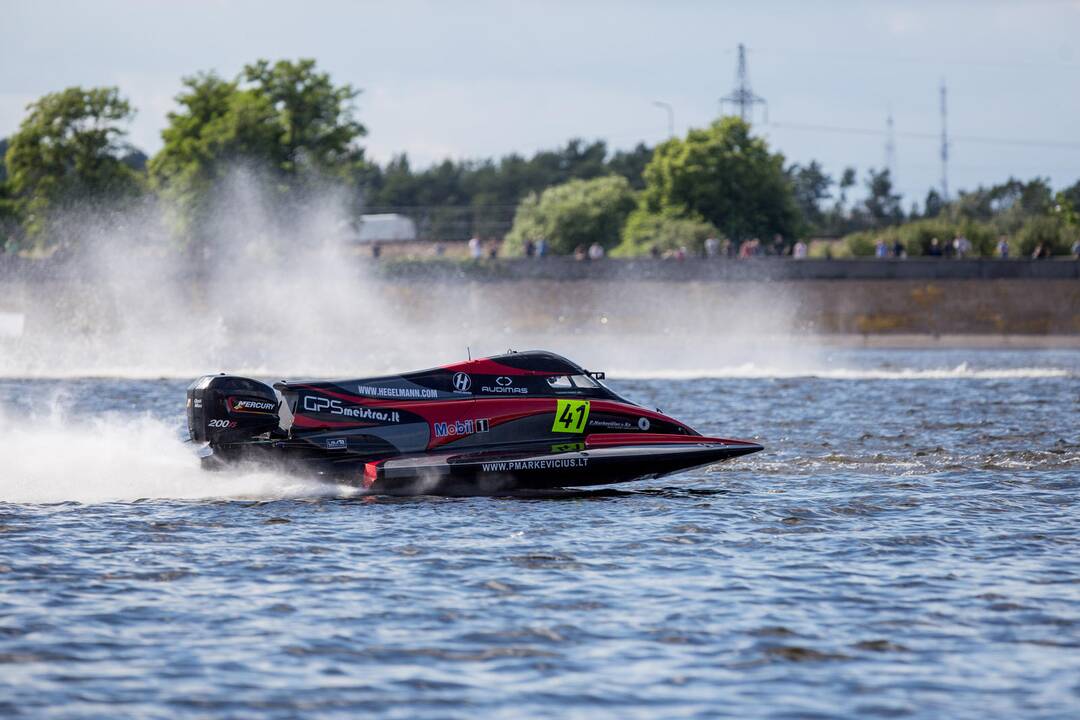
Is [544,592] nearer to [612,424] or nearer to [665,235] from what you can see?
[612,424]

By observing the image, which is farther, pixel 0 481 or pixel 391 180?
pixel 391 180

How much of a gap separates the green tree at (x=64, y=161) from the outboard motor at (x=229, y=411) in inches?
2817

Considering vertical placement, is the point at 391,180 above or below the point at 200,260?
above

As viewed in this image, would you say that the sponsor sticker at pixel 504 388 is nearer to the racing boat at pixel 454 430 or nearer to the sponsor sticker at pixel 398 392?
the racing boat at pixel 454 430

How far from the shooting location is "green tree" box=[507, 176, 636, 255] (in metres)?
99.9

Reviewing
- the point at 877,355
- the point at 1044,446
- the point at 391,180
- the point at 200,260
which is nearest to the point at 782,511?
the point at 1044,446

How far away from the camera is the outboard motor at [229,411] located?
18516 mm

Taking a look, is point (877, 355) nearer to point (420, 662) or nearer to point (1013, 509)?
point (1013, 509)

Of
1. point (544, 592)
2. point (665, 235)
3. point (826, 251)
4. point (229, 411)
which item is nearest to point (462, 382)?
point (229, 411)

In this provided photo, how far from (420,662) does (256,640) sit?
59.8 inches

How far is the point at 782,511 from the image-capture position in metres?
17.7

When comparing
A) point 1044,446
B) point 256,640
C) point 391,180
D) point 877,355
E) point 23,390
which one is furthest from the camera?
point 391,180

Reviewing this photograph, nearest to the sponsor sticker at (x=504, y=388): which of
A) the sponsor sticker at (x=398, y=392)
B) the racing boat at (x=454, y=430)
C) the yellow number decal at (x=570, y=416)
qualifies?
the racing boat at (x=454, y=430)

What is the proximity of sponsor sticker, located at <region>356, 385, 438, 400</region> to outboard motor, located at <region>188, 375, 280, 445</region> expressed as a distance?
1.23 meters
